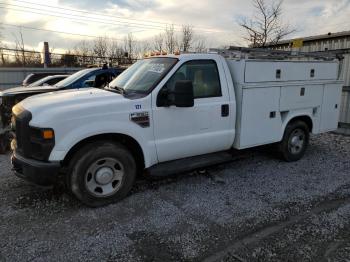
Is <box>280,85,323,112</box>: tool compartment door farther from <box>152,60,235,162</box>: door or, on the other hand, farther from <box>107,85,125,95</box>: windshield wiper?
<box>107,85,125,95</box>: windshield wiper

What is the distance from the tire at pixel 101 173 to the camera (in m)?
3.85

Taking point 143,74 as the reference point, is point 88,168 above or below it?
below

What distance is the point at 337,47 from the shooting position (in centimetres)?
1448

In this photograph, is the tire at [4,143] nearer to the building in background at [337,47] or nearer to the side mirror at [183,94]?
the side mirror at [183,94]

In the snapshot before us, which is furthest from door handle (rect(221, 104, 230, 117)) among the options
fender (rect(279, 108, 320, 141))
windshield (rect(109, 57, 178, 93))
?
fender (rect(279, 108, 320, 141))

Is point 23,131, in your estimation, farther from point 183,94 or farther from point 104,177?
point 183,94

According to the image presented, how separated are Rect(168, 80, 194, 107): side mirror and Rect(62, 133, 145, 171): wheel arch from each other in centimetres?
79

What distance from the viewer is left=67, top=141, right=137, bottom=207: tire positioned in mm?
3852

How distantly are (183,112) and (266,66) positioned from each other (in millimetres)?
1724

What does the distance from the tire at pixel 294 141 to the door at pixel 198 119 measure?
4.54ft

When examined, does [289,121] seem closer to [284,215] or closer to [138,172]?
[284,215]

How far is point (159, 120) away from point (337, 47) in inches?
525

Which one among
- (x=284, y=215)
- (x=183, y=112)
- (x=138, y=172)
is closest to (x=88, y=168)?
(x=138, y=172)

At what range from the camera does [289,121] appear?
5.82m
